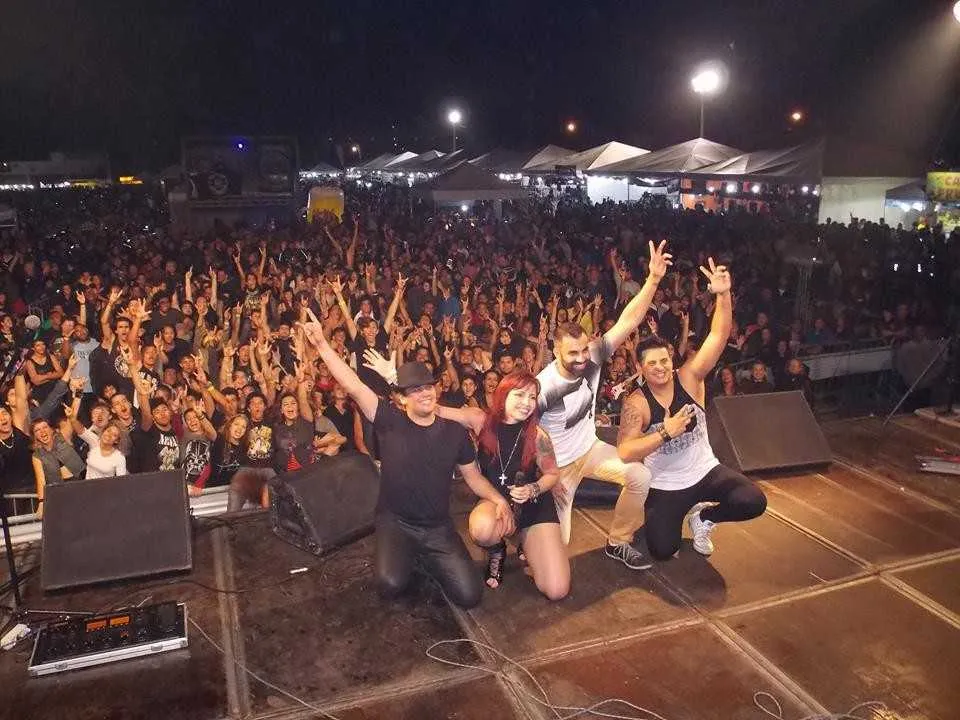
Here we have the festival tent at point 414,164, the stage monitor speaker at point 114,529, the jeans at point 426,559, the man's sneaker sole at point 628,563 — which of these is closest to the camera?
the jeans at point 426,559

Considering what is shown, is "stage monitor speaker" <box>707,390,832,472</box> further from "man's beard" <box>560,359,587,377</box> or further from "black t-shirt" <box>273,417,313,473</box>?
"black t-shirt" <box>273,417,313,473</box>

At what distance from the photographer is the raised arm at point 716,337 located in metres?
5.00

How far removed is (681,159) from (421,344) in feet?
29.5

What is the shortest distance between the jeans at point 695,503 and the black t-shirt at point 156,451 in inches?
152

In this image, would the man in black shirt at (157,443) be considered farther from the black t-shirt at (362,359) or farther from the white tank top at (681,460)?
the white tank top at (681,460)

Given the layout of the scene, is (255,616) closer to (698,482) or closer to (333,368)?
(333,368)

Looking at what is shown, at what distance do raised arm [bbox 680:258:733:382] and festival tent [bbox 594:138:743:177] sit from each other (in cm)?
1031

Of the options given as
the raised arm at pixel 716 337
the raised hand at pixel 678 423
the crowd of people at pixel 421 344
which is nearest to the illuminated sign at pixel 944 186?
the crowd of people at pixel 421 344

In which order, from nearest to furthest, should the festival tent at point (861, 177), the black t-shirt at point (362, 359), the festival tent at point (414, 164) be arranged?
the black t-shirt at point (362, 359) < the festival tent at point (861, 177) < the festival tent at point (414, 164)

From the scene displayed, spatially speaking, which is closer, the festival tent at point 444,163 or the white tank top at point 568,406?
the white tank top at point 568,406

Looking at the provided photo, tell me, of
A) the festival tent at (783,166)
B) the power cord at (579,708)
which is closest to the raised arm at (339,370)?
the power cord at (579,708)

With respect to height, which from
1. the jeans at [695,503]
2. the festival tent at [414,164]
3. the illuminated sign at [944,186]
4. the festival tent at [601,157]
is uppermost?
the festival tent at [414,164]

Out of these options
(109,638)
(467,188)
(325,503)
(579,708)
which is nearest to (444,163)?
(467,188)

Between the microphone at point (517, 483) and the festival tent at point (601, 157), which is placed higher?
the festival tent at point (601, 157)
